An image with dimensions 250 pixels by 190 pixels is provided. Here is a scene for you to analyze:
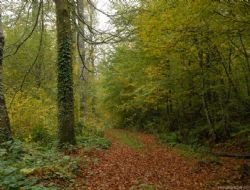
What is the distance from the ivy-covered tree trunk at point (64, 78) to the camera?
1016cm

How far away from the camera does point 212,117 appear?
52.7ft

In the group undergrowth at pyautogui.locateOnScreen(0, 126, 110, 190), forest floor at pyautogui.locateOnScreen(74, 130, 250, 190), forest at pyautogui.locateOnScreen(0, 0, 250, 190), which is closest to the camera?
undergrowth at pyautogui.locateOnScreen(0, 126, 110, 190)

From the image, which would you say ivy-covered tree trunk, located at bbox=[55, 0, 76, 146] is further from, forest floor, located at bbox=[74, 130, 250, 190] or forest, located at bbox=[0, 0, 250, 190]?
forest floor, located at bbox=[74, 130, 250, 190]

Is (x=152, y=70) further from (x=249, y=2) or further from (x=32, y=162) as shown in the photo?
(x=32, y=162)

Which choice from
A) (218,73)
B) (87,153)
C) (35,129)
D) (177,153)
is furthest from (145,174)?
(218,73)

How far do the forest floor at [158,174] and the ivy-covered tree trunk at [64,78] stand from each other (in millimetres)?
1115

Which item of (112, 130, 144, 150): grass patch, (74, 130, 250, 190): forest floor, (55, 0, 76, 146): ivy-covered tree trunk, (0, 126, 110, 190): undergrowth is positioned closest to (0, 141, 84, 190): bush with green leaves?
(0, 126, 110, 190): undergrowth

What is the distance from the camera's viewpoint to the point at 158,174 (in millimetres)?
8367

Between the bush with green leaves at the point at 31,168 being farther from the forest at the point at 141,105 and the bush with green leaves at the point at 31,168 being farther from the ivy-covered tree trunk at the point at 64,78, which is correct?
the ivy-covered tree trunk at the point at 64,78

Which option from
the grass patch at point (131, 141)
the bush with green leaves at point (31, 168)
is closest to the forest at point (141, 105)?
the bush with green leaves at point (31, 168)

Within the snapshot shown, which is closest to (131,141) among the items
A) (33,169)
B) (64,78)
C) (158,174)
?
(64,78)

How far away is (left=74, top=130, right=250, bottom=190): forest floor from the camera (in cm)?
706

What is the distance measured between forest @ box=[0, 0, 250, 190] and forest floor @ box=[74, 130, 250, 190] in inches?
1.1

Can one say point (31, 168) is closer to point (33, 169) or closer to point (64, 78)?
point (33, 169)
